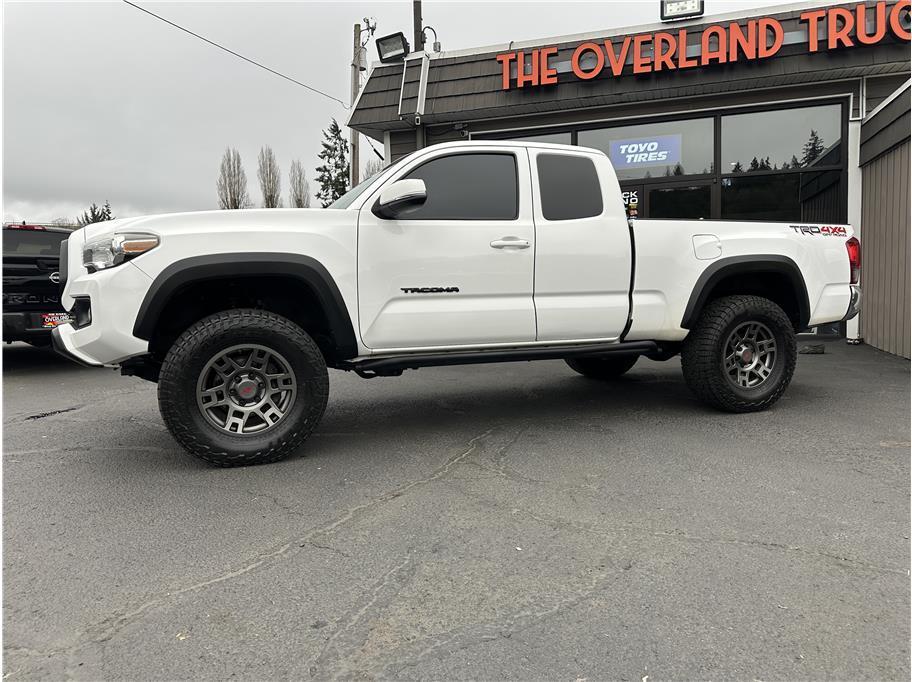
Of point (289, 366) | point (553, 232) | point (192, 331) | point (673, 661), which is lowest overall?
point (673, 661)

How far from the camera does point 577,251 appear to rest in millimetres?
4363

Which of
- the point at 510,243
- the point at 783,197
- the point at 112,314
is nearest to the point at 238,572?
the point at 112,314

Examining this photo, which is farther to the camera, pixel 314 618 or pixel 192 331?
pixel 192 331

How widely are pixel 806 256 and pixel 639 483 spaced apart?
2.84m

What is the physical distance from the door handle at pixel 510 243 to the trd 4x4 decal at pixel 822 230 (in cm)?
233

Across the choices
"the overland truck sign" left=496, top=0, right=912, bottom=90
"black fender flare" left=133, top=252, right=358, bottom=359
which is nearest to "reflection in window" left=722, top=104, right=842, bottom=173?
"the overland truck sign" left=496, top=0, right=912, bottom=90

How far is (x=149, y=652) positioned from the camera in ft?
6.36

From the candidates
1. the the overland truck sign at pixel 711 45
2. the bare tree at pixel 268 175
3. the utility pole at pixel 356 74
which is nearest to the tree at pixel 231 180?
the bare tree at pixel 268 175

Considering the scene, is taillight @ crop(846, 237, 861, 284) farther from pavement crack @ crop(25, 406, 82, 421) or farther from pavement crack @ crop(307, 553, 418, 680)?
pavement crack @ crop(25, 406, 82, 421)

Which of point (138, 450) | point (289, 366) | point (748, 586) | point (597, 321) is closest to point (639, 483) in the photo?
point (748, 586)

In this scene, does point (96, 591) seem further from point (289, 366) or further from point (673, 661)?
point (673, 661)

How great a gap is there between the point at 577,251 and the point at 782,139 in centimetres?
685

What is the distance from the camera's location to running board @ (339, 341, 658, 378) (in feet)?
13.2

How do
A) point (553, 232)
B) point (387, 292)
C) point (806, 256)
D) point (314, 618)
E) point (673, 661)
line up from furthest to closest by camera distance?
point (806, 256), point (553, 232), point (387, 292), point (314, 618), point (673, 661)
